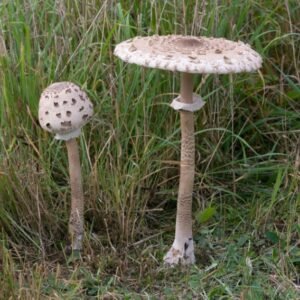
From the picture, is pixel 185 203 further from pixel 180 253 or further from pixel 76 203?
pixel 76 203

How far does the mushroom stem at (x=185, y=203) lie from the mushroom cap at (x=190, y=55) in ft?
1.02

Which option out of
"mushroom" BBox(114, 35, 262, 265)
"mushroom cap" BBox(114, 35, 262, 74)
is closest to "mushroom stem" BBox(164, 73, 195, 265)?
"mushroom" BBox(114, 35, 262, 265)

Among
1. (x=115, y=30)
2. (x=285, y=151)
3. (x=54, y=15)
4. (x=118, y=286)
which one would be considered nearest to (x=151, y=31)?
(x=115, y=30)

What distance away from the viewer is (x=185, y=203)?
3.32 m

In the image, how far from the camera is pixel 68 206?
3.59m

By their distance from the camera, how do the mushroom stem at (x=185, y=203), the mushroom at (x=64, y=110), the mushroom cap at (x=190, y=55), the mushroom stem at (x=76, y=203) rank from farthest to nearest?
the mushroom stem at (x=76, y=203) < the mushroom stem at (x=185, y=203) < the mushroom at (x=64, y=110) < the mushroom cap at (x=190, y=55)

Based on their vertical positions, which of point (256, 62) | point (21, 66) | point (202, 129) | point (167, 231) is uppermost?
point (256, 62)

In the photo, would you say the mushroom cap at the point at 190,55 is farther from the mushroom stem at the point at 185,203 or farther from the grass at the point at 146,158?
the grass at the point at 146,158

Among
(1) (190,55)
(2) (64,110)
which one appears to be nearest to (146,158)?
(2) (64,110)

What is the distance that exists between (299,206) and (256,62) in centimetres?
92

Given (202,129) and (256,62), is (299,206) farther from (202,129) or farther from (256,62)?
(256,62)

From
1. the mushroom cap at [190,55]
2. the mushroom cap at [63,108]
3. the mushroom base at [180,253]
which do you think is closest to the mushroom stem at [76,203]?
the mushroom cap at [63,108]

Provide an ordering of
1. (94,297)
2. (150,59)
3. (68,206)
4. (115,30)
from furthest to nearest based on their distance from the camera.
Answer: (115,30) < (68,206) < (94,297) < (150,59)

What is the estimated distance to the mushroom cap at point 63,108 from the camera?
3.08 meters
